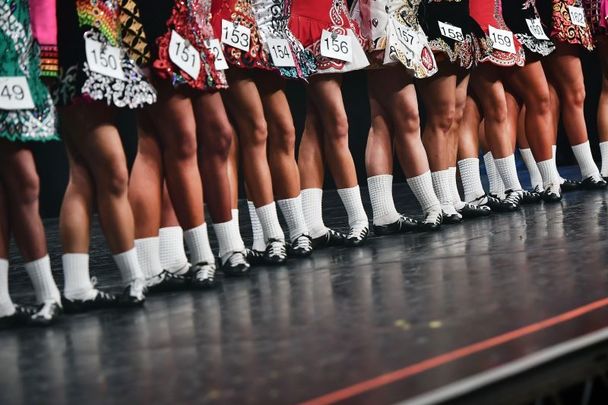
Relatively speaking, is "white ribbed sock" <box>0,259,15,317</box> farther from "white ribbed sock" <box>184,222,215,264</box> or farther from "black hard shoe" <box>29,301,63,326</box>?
"white ribbed sock" <box>184,222,215,264</box>

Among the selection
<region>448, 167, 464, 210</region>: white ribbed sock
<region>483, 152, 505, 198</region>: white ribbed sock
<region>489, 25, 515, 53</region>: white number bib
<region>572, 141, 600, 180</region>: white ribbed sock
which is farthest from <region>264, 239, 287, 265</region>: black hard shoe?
<region>572, 141, 600, 180</region>: white ribbed sock

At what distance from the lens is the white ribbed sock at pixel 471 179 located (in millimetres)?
5359

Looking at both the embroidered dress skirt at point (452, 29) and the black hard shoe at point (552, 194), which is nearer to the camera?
the embroidered dress skirt at point (452, 29)

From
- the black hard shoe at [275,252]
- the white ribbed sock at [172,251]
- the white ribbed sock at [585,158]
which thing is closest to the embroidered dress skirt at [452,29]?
the white ribbed sock at [585,158]

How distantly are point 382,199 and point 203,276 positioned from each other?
144cm

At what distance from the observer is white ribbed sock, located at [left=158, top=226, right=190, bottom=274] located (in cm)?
385

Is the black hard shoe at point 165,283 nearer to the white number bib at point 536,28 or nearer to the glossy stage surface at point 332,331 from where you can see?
the glossy stage surface at point 332,331

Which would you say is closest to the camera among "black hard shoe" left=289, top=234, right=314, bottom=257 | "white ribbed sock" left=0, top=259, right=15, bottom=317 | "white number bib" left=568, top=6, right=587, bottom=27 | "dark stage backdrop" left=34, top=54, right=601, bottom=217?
"white ribbed sock" left=0, top=259, right=15, bottom=317

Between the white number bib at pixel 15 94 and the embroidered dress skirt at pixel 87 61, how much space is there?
157 millimetres

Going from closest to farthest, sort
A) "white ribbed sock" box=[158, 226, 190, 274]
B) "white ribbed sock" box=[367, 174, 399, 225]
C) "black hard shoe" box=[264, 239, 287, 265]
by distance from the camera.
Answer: "white ribbed sock" box=[158, 226, 190, 274] < "black hard shoe" box=[264, 239, 287, 265] < "white ribbed sock" box=[367, 174, 399, 225]

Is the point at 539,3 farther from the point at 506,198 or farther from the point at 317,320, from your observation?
the point at 317,320

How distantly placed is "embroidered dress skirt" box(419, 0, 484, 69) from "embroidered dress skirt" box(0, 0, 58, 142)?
7.21 ft

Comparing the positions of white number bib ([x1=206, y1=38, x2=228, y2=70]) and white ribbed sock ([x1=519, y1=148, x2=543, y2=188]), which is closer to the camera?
white number bib ([x1=206, y1=38, x2=228, y2=70])

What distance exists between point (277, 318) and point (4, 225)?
37.3 inches
